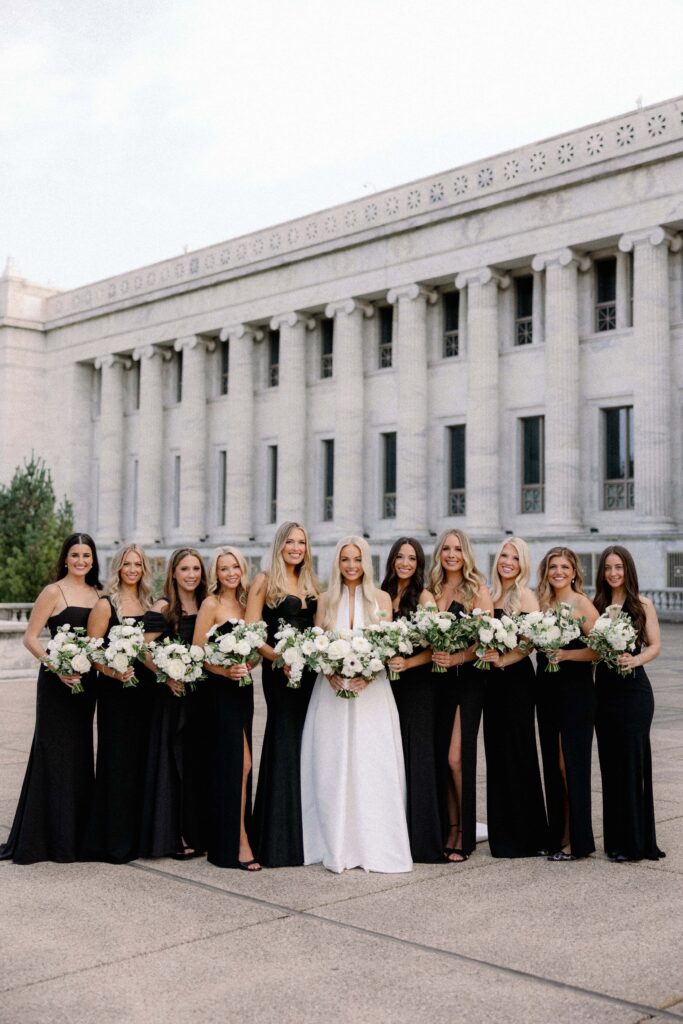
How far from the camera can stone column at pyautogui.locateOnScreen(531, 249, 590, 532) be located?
32531 mm

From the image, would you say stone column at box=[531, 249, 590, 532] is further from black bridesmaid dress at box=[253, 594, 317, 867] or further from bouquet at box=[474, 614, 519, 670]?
black bridesmaid dress at box=[253, 594, 317, 867]

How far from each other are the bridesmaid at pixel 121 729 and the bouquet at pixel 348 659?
1212 mm

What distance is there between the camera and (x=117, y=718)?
7.31 metres

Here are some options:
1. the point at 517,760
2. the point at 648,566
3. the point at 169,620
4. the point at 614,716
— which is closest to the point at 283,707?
the point at 169,620

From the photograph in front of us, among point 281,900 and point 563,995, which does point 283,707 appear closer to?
point 281,900

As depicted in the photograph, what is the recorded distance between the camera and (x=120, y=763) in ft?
23.7

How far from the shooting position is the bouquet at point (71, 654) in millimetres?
6961

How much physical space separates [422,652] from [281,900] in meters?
1.83

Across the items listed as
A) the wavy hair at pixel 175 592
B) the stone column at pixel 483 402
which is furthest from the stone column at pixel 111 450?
the wavy hair at pixel 175 592

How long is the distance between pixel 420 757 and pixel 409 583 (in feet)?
3.73

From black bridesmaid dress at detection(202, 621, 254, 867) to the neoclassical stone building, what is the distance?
80.1ft

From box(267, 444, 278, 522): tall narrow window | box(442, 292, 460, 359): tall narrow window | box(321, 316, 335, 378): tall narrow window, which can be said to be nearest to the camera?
box(442, 292, 460, 359): tall narrow window

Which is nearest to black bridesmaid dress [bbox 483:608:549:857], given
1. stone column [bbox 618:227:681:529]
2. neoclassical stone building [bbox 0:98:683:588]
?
neoclassical stone building [bbox 0:98:683:588]

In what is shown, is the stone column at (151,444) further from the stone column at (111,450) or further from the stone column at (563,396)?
the stone column at (563,396)
